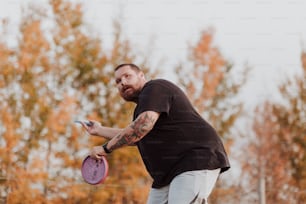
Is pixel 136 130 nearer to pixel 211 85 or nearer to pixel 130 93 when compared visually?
pixel 130 93

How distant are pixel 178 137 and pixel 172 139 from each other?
37 millimetres

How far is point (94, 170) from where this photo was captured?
3.99m

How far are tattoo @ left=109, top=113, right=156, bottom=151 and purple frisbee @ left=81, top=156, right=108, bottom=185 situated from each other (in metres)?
0.49

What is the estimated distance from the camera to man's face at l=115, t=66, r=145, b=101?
3.52 metres

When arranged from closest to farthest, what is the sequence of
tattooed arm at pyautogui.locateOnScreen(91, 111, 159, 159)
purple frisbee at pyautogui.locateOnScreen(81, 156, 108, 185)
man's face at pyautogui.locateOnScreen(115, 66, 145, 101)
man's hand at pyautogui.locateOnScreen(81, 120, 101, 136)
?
1. tattooed arm at pyautogui.locateOnScreen(91, 111, 159, 159)
2. man's face at pyautogui.locateOnScreen(115, 66, 145, 101)
3. purple frisbee at pyautogui.locateOnScreen(81, 156, 108, 185)
4. man's hand at pyautogui.locateOnScreen(81, 120, 101, 136)

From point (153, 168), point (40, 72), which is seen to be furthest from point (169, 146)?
point (40, 72)

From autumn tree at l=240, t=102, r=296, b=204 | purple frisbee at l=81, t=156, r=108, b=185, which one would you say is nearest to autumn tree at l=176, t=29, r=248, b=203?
autumn tree at l=240, t=102, r=296, b=204

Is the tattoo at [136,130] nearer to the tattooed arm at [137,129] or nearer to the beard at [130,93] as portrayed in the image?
the tattooed arm at [137,129]

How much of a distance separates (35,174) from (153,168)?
631cm

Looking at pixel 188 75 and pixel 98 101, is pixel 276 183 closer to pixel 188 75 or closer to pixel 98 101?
pixel 188 75

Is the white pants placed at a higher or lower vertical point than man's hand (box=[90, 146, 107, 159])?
lower

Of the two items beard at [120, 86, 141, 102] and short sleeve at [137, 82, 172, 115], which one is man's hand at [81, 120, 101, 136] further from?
short sleeve at [137, 82, 172, 115]

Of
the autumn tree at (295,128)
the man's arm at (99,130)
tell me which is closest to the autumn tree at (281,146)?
the autumn tree at (295,128)

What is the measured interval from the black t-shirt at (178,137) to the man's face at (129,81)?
117 mm
